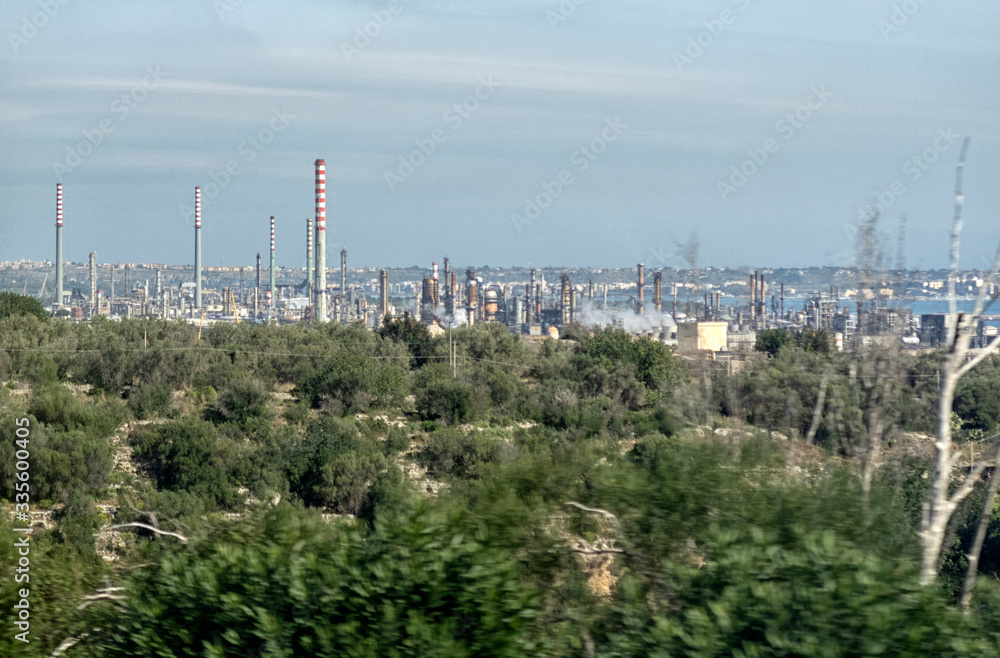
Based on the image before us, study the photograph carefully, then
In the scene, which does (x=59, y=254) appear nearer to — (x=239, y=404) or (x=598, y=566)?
(x=239, y=404)

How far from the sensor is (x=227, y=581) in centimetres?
335

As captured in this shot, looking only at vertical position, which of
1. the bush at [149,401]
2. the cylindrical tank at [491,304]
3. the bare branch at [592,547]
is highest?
the bare branch at [592,547]

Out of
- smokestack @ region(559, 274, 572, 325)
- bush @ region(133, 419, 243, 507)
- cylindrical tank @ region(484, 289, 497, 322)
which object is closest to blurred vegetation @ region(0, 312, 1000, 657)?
bush @ region(133, 419, 243, 507)

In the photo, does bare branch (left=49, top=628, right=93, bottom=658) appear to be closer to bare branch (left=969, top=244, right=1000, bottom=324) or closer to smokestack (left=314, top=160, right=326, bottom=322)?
bare branch (left=969, top=244, right=1000, bottom=324)

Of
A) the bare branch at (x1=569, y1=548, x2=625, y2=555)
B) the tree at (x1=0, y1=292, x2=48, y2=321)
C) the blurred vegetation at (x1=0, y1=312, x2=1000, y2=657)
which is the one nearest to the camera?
the blurred vegetation at (x1=0, y1=312, x2=1000, y2=657)

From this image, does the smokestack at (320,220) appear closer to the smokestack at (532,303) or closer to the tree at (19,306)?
the tree at (19,306)

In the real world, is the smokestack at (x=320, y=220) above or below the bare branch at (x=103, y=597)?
above

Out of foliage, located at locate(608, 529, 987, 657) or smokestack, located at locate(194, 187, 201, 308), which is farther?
smokestack, located at locate(194, 187, 201, 308)

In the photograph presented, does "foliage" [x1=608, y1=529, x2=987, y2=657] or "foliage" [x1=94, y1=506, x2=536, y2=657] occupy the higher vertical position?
"foliage" [x1=608, y1=529, x2=987, y2=657]

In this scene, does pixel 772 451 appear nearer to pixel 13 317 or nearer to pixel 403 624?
pixel 403 624

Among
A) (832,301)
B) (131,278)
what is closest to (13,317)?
(832,301)

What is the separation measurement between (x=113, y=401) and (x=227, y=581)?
54.1 ft

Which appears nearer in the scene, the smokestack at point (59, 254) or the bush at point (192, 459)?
the bush at point (192, 459)

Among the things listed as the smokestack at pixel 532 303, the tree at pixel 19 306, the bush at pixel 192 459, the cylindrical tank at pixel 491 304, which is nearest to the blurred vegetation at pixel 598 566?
the bush at pixel 192 459
